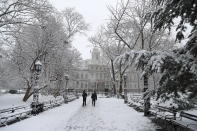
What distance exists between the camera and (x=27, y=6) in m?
16.6

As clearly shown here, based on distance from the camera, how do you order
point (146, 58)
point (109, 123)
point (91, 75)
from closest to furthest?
point (146, 58), point (109, 123), point (91, 75)

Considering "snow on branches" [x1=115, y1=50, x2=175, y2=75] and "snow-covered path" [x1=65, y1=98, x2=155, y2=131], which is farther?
"snow-covered path" [x1=65, y1=98, x2=155, y2=131]

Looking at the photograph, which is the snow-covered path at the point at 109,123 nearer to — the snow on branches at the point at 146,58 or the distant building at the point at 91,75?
the snow on branches at the point at 146,58

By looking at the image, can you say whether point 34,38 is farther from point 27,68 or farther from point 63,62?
point 63,62

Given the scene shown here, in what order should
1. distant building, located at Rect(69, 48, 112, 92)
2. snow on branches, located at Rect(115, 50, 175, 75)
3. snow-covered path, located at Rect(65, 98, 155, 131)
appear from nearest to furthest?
1. snow on branches, located at Rect(115, 50, 175, 75)
2. snow-covered path, located at Rect(65, 98, 155, 131)
3. distant building, located at Rect(69, 48, 112, 92)

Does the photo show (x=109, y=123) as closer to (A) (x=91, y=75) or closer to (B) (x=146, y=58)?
(B) (x=146, y=58)

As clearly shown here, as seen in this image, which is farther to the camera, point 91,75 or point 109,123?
point 91,75

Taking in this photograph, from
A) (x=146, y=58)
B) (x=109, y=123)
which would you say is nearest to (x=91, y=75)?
(x=109, y=123)

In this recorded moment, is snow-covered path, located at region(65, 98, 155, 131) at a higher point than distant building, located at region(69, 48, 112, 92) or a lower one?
lower

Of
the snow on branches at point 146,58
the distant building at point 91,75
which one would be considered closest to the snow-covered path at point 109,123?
the snow on branches at point 146,58

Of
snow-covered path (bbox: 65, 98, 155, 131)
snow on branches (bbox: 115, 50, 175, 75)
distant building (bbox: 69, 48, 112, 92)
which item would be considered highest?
distant building (bbox: 69, 48, 112, 92)

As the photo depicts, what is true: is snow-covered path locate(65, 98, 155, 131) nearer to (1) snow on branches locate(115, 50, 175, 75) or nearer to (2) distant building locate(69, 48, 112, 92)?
(1) snow on branches locate(115, 50, 175, 75)

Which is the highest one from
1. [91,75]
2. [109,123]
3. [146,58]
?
[91,75]

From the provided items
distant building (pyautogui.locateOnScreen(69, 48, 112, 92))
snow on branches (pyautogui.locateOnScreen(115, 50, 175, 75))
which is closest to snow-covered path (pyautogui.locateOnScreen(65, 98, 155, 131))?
snow on branches (pyautogui.locateOnScreen(115, 50, 175, 75))
